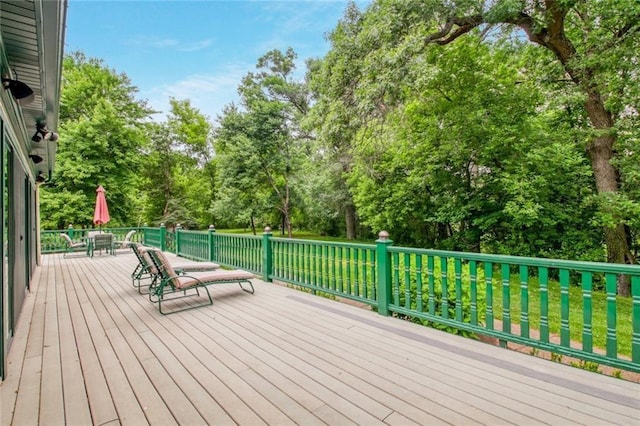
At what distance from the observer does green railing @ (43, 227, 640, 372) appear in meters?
2.39

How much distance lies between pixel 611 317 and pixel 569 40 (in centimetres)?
833

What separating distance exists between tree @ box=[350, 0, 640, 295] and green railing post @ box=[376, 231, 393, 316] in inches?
184

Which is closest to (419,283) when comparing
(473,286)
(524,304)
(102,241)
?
(473,286)

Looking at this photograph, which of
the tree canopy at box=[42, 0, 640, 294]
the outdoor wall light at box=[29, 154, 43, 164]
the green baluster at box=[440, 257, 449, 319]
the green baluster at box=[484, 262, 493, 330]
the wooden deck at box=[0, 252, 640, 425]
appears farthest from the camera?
the tree canopy at box=[42, 0, 640, 294]

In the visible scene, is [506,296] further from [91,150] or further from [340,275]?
[91,150]

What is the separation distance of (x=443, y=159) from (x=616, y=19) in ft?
16.9

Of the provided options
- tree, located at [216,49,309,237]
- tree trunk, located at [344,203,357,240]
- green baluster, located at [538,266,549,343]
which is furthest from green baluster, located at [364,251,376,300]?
tree trunk, located at [344,203,357,240]

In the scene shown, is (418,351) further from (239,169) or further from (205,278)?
(239,169)

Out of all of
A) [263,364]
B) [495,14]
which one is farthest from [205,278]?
[495,14]

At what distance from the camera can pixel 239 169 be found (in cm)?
1769

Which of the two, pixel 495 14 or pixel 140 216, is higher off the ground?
pixel 495 14

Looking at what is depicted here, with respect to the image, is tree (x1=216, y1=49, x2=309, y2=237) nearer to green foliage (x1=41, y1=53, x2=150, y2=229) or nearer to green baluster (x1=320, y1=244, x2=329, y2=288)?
green foliage (x1=41, y1=53, x2=150, y2=229)

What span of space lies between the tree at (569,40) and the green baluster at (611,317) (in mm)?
5861

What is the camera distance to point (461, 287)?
3.24 metres
